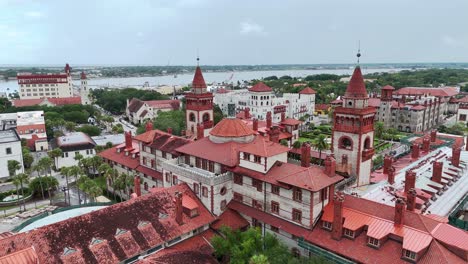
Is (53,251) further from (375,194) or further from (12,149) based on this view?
(12,149)

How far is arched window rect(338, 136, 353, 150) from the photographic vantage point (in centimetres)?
4396

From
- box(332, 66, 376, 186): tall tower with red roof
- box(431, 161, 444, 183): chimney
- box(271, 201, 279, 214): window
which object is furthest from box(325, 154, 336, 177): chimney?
box(431, 161, 444, 183): chimney

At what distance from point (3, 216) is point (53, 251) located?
3040 cm

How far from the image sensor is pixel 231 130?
142ft

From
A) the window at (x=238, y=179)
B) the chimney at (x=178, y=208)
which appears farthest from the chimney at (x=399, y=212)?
the chimney at (x=178, y=208)

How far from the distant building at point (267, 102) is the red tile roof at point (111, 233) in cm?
7837

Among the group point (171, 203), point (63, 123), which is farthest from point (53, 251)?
point (63, 123)

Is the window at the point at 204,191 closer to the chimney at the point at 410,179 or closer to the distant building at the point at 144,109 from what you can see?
the chimney at the point at 410,179

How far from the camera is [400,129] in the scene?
376 ft

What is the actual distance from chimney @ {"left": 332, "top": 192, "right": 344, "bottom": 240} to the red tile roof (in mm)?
13142

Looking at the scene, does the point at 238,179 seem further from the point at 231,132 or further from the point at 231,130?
the point at 231,130

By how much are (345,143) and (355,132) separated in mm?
2497

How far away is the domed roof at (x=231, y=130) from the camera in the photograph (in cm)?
4297

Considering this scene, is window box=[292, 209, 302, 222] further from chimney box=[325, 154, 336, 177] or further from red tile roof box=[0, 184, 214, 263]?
red tile roof box=[0, 184, 214, 263]
